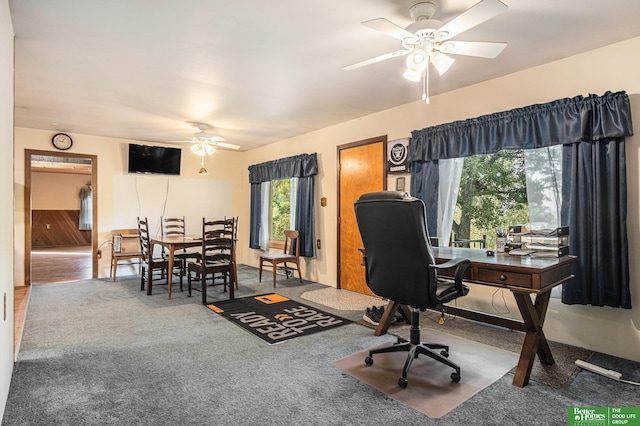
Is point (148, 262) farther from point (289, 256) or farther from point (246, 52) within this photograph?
point (246, 52)

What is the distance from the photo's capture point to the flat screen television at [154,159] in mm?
6070

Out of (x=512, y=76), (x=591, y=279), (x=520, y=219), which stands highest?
(x=512, y=76)

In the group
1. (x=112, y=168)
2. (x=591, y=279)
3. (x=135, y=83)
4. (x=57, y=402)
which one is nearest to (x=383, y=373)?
(x=591, y=279)

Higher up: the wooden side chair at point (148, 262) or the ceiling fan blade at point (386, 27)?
the ceiling fan blade at point (386, 27)

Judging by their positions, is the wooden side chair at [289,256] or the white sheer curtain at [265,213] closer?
the wooden side chair at [289,256]

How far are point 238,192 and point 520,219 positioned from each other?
5403mm

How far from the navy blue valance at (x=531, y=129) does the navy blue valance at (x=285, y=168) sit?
184 cm

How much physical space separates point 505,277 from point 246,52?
2.49 m

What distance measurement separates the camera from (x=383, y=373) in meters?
2.39

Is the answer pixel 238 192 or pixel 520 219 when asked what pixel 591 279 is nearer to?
pixel 520 219

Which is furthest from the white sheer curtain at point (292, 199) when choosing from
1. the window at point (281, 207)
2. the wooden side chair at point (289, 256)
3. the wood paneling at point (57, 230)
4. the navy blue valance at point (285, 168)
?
the wood paneling at point (57, 230)

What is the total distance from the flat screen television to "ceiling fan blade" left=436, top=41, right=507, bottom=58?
Result: 539 cm

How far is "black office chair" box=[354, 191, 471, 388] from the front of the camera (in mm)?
2096

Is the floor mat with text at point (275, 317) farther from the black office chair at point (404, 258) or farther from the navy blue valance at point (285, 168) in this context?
the navy blue valance at point (285, 168)
